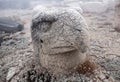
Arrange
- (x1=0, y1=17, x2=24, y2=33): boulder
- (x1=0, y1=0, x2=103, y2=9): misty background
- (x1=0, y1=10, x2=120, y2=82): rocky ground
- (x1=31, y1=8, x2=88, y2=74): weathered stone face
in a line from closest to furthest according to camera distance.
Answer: (x1=31, y1=8, x2=88, y2=74): weathered stone face → (x1=0, y1=10, x2=120, y2=82): rocky ground → (x1=0, y1=17, x2=24, y2=33): boulder → (x1=0, y1=0, x2=103, y2=9): misty background

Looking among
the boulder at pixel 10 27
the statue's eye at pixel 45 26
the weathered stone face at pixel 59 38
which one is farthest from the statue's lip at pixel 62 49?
the boulder at pixel 10 27

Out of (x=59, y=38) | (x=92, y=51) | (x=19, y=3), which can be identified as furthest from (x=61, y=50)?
(x=19, y=3)

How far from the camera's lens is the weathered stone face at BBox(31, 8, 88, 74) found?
3385 millimetres

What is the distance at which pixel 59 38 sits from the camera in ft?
11.1

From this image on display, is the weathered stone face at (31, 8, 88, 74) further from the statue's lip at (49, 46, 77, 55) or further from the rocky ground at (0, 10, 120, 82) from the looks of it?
the rocky ground at (0, 10, 120, 82)

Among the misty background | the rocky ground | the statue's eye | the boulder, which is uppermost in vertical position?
the misty background

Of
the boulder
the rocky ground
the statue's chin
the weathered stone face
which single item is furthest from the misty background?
the statue's chin

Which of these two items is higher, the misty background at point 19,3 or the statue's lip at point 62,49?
the misty background at point 19,3

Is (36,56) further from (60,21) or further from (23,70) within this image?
(60,21)

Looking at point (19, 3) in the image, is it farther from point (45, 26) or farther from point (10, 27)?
point (45, 26)

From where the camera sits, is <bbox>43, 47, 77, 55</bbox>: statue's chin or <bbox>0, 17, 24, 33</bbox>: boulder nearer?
<bbox>43, 47, 77, 55</bbox>: statue's chin

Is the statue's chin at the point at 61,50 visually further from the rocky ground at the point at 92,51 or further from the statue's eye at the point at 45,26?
the rocky ground at the point at 92,51

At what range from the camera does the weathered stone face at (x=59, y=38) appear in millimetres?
3385

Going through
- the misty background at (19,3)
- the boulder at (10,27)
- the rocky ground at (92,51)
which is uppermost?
the misty background at (19,3)
